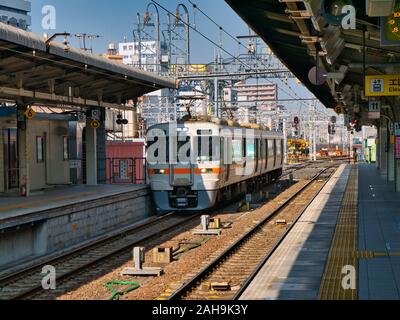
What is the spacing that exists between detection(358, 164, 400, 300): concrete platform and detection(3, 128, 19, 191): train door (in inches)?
374

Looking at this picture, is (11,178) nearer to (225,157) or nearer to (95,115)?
(95,115)

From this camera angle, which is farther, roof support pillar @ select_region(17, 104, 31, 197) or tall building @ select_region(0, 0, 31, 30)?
tall building @ select_region(0, 0, 31, 30)

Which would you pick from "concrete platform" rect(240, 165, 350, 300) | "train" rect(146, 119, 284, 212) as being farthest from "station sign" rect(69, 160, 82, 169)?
"concrete platform" rect(240, 165, 350, 300)

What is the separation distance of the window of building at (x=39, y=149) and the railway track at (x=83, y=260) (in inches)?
175

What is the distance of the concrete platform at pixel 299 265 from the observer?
8.89 metres

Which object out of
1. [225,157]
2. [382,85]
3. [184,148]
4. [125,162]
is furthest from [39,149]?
[382,85]

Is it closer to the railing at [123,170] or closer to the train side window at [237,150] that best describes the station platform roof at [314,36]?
the train side window at [237,150]

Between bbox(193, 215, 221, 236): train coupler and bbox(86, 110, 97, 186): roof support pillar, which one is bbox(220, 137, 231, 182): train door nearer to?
bbox(193, 215, 221, 236): train coupler

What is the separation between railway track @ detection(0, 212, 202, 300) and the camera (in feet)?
33.2

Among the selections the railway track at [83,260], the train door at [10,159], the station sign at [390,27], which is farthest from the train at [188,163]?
the station sign at [390,27]

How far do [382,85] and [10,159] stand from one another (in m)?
10.1

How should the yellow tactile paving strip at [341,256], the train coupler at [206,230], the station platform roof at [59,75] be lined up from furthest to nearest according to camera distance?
the train coupler at [206,230]
the station platform roof at [59,75]
the yellow tactile paving strip at [341,256]

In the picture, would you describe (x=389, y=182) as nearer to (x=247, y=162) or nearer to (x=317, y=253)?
(x=247, y=162)
